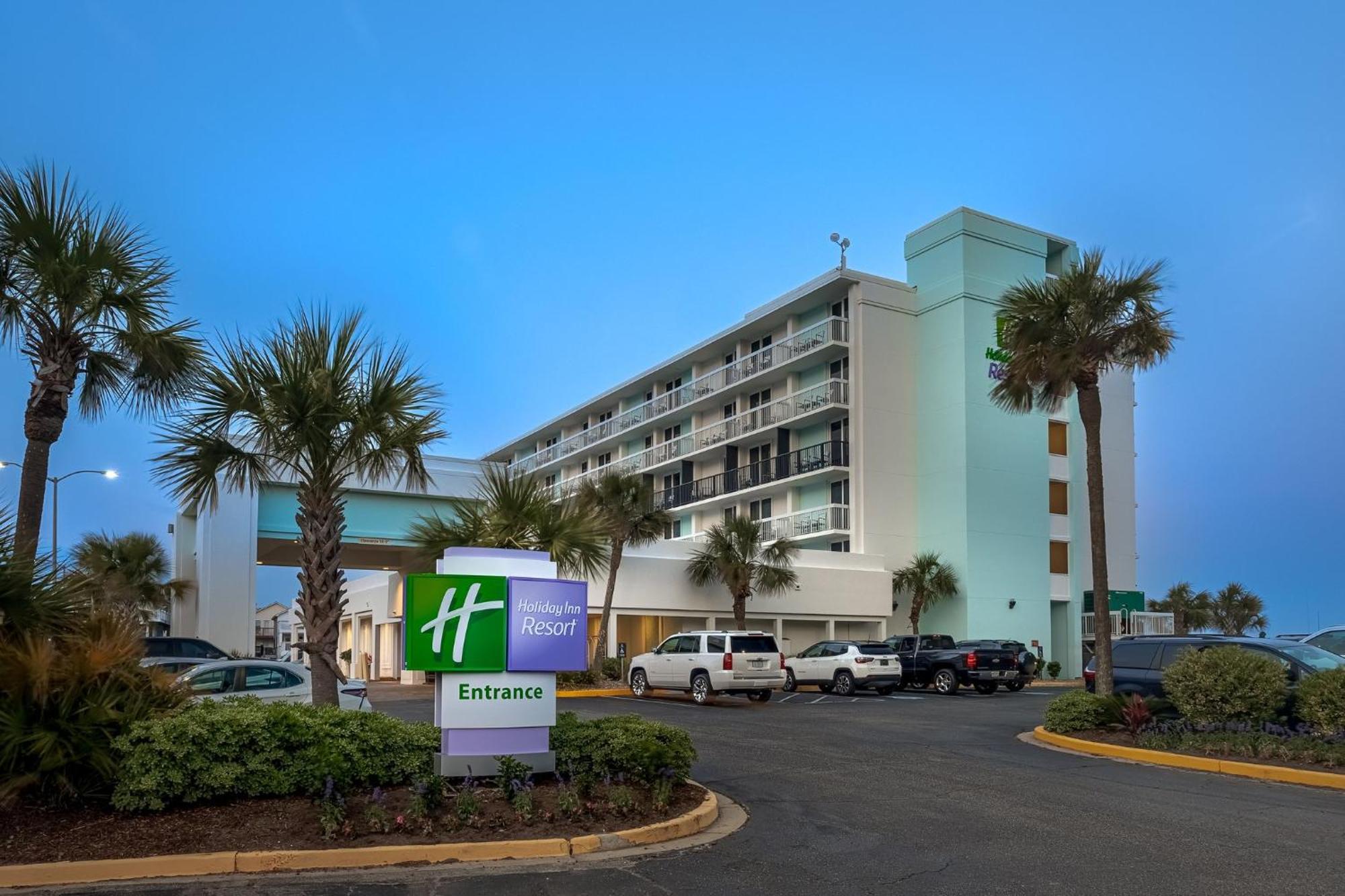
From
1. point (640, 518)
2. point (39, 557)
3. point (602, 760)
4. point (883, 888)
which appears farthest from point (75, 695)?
point (640, 518)

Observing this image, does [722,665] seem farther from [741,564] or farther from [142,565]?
[142,565]

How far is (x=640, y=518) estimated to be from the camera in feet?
111

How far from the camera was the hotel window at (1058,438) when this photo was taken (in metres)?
45.1

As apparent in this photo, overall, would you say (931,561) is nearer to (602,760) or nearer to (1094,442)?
(1094,442)

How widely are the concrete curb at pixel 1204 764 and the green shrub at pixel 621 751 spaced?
23.1 feet

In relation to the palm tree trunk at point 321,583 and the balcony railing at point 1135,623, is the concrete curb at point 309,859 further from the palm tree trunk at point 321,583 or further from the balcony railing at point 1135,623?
the balcony railing at point 1135,623

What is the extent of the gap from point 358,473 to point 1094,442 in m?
12.9

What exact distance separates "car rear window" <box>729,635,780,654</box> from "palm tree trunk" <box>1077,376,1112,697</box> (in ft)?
28.1

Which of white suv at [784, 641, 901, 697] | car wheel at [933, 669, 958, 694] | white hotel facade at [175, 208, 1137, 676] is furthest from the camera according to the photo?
white hotel facade at [175, 208, 1137, 676]

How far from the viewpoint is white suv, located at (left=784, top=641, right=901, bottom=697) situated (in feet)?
95.1

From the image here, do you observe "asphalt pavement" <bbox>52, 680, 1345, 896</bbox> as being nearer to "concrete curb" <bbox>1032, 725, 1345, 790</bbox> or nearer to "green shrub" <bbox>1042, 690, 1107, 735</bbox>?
"concrete curb" <bbox>1032, 725, 1345, 790</bbox>

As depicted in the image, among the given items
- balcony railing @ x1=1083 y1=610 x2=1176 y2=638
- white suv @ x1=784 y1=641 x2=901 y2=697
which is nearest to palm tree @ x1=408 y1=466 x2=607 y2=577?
white suv @ x1=784 y1=641 x2=901 y2=697

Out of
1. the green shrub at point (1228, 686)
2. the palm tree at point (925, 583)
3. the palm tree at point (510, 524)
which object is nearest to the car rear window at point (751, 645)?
the palm tree at point (510, 524)

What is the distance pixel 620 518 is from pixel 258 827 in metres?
24.4
